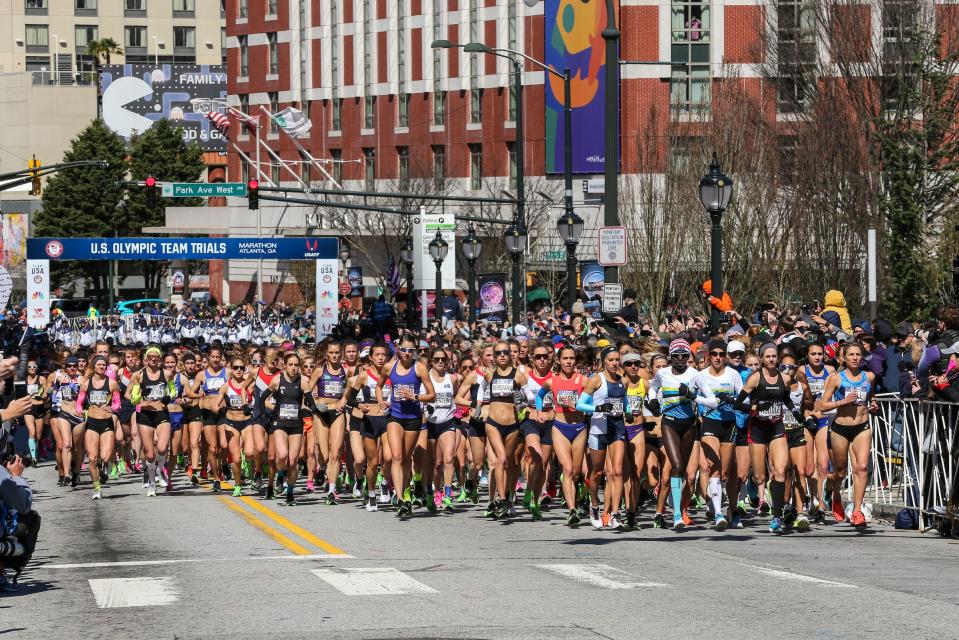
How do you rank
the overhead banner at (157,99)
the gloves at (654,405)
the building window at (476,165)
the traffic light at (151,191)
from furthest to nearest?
Answer: 1. the overhead banner at (157,99)
2. the building window at (476,165)
3. the traffic light at (151,191)
4. the gloves at (654,405)

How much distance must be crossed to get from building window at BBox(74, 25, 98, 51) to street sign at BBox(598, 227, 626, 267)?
118 meters

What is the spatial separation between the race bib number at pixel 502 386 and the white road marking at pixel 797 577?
196 inches

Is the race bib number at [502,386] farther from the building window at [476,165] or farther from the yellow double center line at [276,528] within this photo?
the building window at [476,165]

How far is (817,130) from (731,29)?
23.5m

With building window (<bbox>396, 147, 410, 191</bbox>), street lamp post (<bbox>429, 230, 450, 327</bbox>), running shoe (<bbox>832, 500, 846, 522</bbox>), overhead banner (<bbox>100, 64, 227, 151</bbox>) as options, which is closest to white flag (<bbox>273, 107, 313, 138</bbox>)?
building window (<bbox>396, 147, 410, 191</bbox>)

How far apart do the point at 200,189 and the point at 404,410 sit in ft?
115

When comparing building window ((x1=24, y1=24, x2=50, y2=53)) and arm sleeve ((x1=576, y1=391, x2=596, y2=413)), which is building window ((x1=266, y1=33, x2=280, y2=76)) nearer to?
building window ((x1=24, y1=24, x2=50, y2=53))

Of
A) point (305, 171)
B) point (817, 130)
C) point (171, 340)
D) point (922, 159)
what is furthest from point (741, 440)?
point (305, 171)

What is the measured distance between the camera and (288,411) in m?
21.0

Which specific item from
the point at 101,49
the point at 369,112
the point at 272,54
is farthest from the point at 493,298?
the point at 101,49

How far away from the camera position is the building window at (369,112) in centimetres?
8025

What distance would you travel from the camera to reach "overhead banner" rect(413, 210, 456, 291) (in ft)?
131

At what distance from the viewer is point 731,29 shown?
6462 centimetres

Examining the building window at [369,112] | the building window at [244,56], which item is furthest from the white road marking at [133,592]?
the building window at [244,56]
